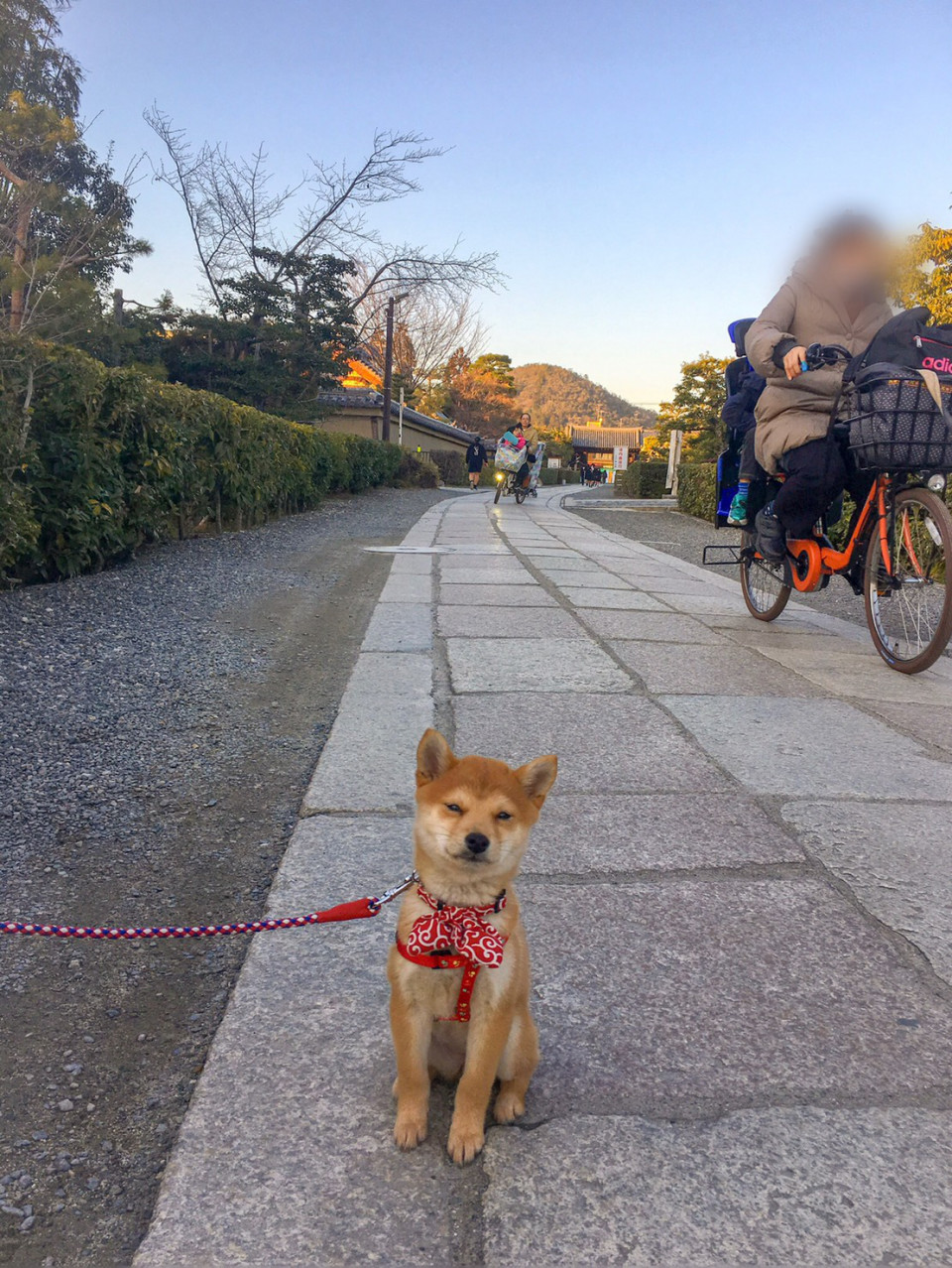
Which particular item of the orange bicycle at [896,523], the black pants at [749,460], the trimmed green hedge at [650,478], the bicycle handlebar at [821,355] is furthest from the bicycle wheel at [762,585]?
the trimmed green hedge at [650,478]

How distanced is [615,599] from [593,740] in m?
3.37

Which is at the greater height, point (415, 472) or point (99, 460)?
point (99, 460)

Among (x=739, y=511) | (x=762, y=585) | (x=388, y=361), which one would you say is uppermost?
(x=388, y=361)

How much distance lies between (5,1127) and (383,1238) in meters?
0.69

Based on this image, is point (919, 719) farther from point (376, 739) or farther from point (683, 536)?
point (683, 536)

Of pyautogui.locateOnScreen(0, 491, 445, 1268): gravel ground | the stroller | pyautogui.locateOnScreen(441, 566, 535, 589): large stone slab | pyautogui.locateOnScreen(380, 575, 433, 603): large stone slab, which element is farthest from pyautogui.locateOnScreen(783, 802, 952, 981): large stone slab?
the stroller

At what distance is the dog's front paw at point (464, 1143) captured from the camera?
1321mm

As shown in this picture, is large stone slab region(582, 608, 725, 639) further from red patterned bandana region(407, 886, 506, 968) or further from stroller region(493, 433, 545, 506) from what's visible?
stroller region(493, 433, 545, 506)

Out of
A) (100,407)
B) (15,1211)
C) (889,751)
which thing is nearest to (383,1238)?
(15,1211)

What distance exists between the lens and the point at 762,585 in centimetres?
605

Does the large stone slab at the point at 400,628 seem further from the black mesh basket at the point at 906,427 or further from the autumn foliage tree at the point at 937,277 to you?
the autumn foliage tree at the point at 937,277

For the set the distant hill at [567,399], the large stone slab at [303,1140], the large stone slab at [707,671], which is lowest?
the large stone slab at [303,1140]

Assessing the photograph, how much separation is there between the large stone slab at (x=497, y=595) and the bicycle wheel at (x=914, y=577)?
85.9 inches

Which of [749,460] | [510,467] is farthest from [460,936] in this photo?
[510,467]
